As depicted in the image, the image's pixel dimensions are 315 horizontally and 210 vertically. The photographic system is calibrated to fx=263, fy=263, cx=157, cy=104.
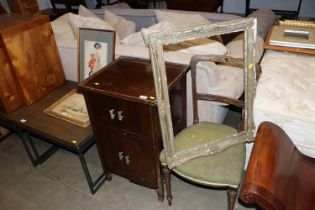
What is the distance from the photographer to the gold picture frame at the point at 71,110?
63.4 inches

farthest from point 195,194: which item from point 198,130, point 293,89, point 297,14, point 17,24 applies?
point 297,14

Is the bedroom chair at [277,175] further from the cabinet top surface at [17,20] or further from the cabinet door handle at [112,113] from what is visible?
the cabinet top surface at [17,20]

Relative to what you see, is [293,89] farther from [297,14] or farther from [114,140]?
[297,14]

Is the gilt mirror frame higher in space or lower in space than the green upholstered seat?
higher

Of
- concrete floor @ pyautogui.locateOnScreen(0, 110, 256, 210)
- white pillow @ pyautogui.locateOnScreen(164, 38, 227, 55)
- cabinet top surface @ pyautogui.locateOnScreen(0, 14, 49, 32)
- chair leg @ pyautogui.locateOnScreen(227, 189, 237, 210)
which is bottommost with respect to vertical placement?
concrete floor @ pyautogui.locateOnScreen(0, 110, 256, 210)

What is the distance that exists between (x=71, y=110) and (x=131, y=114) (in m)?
0.57

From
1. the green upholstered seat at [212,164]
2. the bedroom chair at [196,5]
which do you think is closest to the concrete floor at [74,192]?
the green upholstered seat at [212,164]

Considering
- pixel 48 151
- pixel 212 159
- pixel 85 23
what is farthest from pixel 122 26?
pixel 212 159

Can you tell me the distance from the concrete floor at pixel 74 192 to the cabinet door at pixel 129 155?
13 centimetres

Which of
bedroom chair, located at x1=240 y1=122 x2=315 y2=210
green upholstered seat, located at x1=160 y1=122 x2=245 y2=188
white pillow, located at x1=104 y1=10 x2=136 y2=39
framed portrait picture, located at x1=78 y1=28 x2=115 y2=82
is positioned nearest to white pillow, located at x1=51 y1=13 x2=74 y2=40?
framed portrait picture, located at x1=78 y1=28 x2=115 y2=82

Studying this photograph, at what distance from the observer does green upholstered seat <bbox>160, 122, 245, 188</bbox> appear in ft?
3.97

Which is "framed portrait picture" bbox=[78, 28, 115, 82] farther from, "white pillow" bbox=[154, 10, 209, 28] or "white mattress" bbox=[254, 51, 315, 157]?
"white mattress" bbox=[254, 51, 315, 157]

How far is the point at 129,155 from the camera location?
150cm

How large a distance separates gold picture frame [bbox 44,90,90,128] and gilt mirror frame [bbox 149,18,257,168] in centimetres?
62
